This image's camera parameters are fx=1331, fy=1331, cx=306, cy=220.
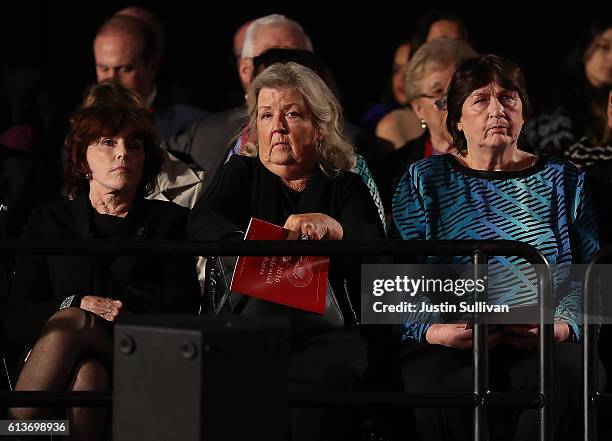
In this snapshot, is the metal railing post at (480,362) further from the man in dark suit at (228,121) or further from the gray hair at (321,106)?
the man in dark suit at (228,121)

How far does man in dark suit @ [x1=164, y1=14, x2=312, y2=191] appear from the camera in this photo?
6.01m

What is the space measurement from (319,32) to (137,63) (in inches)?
73.1

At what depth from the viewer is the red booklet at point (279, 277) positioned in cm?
418

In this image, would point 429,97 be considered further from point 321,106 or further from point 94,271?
point 94,271

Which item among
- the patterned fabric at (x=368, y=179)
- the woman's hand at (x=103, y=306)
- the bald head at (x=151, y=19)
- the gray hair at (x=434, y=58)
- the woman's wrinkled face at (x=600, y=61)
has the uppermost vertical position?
the bald head at (x=151, y=19)

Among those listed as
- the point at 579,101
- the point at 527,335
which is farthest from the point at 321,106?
the point at 579,101

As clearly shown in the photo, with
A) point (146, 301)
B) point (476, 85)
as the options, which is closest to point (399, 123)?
point (476, 85)

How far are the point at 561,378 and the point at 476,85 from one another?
3.71 feet

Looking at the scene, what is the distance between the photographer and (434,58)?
5.76 m

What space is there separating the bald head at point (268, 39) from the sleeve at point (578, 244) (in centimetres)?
186

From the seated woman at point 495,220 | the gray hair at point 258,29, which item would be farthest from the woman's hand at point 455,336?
the gray hair at point 258,29

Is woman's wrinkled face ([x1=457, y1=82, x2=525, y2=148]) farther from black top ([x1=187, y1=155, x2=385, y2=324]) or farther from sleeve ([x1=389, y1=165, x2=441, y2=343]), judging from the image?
Answer: black top ([x1=187, y1=155, x2=385, y2=324])

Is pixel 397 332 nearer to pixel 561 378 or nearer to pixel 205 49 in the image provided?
pixel 561 378

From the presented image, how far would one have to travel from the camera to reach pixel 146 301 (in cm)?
474
